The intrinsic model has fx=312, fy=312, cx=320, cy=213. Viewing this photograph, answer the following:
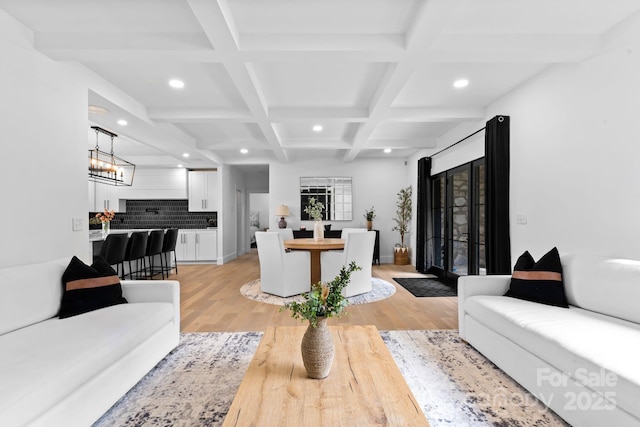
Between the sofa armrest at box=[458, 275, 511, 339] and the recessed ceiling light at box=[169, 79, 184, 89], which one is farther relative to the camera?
the recessed ceiling light at box=[169, 79, 184, 89]

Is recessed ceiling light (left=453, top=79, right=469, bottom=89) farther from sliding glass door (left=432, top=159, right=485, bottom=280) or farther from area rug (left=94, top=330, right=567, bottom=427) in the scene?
area rug (left=94, top=330, right=567, bottom=427)

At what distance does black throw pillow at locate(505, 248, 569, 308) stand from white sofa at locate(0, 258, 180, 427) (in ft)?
9.23

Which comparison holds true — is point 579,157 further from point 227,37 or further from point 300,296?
point 300,296

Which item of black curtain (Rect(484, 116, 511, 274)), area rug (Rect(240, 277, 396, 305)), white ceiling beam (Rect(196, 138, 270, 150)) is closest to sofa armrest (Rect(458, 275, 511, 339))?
black curtain (Rect(484, 116, 511, 274))

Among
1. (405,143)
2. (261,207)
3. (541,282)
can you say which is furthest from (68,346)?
(261,207)

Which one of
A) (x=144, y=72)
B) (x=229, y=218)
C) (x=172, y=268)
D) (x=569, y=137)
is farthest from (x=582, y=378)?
(x=229, y=218)

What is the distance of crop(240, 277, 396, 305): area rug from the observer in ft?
13.4

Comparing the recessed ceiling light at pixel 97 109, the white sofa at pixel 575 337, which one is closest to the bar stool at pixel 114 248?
the recessed ceiling light at pixel 97 109

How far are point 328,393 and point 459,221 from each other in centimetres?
454

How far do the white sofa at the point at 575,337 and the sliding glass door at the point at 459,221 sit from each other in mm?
1926

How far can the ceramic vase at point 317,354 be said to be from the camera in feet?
4.67

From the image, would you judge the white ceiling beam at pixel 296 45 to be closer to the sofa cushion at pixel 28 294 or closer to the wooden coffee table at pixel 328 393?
the sofa cushion at pixel 28 294

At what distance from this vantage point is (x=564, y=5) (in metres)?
2.15

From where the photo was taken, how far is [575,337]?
5.57ft
